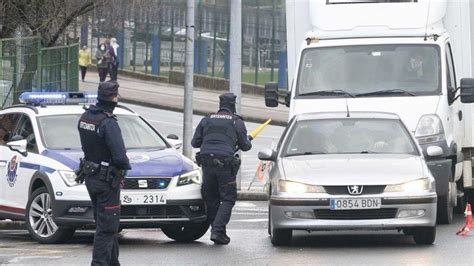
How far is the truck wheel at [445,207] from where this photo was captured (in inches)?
598

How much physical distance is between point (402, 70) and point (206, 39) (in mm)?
30940

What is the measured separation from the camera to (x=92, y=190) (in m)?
10.9

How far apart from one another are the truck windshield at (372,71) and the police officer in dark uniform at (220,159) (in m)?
1.98

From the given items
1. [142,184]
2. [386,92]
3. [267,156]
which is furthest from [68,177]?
[386,92]

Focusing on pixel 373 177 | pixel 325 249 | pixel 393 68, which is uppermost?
pixel 393 68

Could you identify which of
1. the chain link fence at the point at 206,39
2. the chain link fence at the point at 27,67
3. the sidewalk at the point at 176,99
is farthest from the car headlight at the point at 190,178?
the chain link fence at the point at 206,39

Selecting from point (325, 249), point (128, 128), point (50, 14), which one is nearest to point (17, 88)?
point (50, 14)

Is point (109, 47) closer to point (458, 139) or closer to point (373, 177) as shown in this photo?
point (458, 139)

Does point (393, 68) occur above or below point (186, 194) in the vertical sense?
above

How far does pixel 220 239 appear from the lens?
13.8 m

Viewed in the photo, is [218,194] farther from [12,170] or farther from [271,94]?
[271,94]

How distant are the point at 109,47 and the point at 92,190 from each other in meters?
31.0

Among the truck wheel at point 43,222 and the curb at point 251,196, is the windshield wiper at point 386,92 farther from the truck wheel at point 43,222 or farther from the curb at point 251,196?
the curb at point 251,196

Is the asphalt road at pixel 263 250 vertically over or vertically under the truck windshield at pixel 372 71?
under
